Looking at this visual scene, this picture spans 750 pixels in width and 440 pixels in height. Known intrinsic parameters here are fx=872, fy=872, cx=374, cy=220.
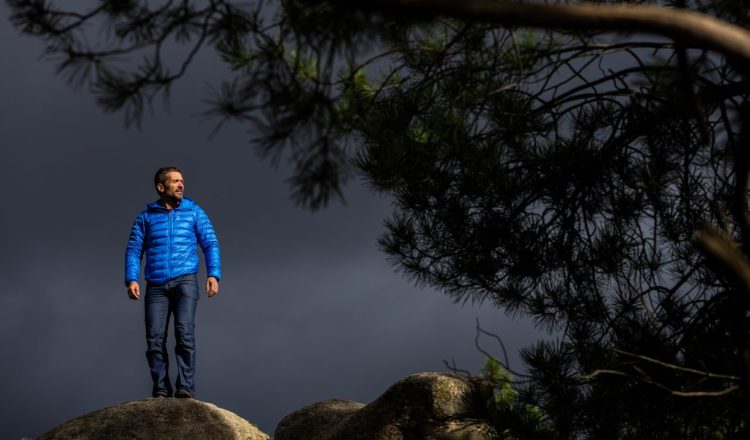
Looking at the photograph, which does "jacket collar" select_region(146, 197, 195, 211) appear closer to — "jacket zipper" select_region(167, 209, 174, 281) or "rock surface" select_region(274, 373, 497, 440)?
"jacket zipper" select_region(167, 209, 174, 281)

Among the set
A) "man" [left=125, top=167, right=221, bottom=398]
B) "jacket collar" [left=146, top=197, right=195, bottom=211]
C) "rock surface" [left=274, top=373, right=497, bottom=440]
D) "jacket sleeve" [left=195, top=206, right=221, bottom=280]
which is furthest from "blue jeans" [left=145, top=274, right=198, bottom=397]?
"rock surface" [left=274, top=373, right=497, bottom=440]

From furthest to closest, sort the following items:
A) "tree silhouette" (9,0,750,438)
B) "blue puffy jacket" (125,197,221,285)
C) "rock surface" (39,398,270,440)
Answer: "blue puffy jacket" (125,197,221,285), "rock surface" (39,398,270,440), "tree silhouette" (9,0,750,438)

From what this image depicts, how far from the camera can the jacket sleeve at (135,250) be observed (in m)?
7.86

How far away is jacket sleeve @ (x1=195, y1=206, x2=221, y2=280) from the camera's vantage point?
25.8ft

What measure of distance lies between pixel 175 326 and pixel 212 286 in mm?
472

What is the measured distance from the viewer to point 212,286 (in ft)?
25.3

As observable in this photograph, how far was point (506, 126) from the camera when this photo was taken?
601cm

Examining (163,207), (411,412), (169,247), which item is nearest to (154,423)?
(169,247)

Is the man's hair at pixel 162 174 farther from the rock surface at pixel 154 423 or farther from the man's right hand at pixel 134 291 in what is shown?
the rock surface at pixel 154 423

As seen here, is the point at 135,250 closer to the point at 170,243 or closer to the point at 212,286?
the point at 170,243

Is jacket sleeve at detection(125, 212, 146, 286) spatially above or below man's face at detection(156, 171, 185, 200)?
below

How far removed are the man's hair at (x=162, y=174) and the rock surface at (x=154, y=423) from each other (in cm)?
196

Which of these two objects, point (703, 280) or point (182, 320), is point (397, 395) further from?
point (703, 280)

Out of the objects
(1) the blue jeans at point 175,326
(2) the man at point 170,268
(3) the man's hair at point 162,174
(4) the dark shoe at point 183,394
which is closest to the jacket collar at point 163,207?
(2) the man at point 170,268
